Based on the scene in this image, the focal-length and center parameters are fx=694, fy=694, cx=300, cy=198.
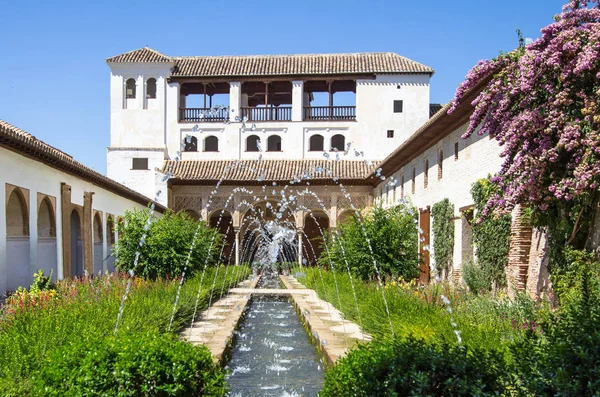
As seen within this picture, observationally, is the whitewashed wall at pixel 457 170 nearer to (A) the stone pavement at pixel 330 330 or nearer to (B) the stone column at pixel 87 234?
(A) the stone pavement at pixel 330 330

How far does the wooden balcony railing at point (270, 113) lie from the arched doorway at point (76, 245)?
51.1 feet

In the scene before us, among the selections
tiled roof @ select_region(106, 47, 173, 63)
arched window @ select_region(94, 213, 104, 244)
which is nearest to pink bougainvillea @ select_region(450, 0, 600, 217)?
arched window @ select_region(94, 213, 104, 244)

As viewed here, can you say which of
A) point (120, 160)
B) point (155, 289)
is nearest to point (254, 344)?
point (155, 289)

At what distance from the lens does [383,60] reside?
1391 inches

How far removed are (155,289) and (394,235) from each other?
594 cm

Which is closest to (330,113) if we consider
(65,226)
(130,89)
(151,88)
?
(151,88)

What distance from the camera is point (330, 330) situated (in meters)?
9.56

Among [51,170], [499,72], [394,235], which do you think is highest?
[499,72]

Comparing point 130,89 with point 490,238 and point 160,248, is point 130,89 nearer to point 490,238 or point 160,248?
point 160,248

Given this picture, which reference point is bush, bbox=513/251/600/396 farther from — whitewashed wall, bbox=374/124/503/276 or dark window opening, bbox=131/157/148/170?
dark window opening, bbox=131/157/148/170

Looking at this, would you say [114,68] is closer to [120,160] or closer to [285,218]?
[120,160]

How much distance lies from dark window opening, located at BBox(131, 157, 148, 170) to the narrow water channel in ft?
74.1

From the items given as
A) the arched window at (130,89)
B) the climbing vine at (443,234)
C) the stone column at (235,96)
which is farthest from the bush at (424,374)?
the arched window at (130,89)

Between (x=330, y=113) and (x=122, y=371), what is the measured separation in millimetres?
31212
